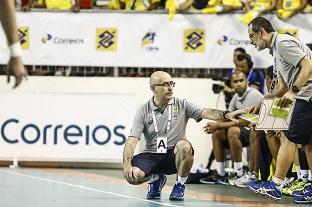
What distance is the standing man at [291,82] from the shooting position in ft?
32.2

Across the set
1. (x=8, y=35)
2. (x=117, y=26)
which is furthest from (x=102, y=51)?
(x=8, y=35)

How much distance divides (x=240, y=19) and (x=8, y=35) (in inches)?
412

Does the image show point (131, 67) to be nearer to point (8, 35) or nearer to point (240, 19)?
point (240, 19)

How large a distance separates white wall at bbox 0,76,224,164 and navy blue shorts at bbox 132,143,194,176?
480 centimetres

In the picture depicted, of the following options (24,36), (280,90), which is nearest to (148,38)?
(24,36)

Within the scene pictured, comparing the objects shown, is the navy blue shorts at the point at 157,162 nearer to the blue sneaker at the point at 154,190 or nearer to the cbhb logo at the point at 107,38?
the blue sneaker at the point at 154,190

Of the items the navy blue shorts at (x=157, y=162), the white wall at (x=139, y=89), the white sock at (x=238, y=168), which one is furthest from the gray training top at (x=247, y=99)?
the navy blue shorts at (x=157, y=162)

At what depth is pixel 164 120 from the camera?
1038cm

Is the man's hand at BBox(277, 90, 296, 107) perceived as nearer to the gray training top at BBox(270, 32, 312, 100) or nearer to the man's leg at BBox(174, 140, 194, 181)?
the gray training top at BBox(270, 32, 312, 100)

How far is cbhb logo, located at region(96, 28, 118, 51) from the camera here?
15422mm

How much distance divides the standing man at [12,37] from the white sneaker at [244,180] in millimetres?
8124

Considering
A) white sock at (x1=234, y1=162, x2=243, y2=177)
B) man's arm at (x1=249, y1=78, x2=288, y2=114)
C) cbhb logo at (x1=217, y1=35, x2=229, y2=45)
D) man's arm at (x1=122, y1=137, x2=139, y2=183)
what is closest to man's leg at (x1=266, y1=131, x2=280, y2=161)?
white sock at (x1=234, y1=162, x2=243, y2=177)

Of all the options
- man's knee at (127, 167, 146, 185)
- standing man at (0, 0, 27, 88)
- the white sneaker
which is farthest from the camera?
the white sneaker

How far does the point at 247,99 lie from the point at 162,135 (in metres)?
2.95
